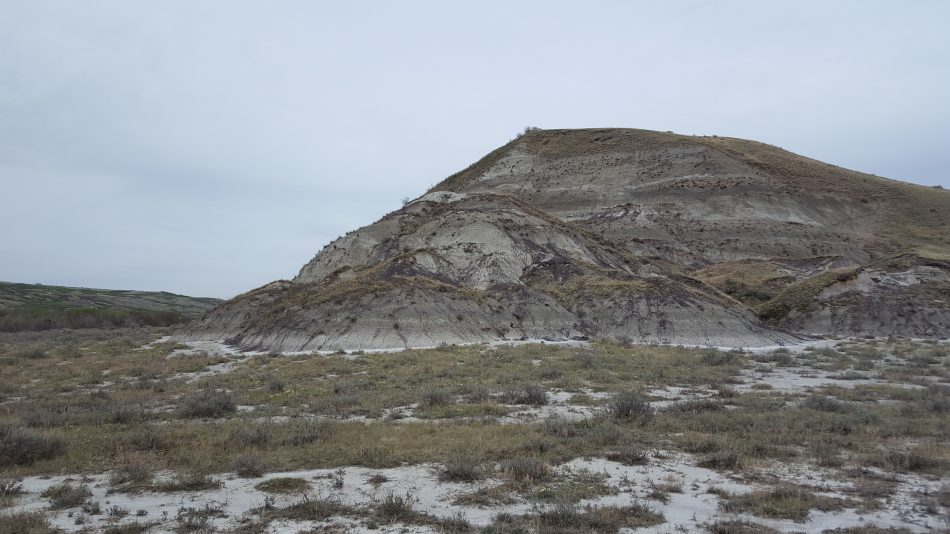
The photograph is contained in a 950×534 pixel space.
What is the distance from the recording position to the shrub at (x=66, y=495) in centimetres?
787

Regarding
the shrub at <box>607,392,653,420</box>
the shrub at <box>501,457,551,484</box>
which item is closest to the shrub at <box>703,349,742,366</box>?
the shrub at <box>607,392,653,420</box>

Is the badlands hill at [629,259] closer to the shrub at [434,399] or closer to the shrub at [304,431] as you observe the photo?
the shrub at [434,399]

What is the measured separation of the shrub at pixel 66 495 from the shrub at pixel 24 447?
2135 mm

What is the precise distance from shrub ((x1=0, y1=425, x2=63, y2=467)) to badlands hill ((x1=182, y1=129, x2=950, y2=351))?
778 inches

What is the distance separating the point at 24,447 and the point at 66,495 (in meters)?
2.99

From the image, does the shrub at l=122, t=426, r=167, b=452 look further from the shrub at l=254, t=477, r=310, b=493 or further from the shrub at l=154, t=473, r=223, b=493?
the shrub at l=254, t=477, r=310, b=493

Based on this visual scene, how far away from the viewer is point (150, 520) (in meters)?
7.34

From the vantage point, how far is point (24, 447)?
32.8 ft

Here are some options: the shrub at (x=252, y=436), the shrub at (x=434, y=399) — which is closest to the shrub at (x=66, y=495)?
the shrub at (x=252, y=436)

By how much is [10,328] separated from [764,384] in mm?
72927

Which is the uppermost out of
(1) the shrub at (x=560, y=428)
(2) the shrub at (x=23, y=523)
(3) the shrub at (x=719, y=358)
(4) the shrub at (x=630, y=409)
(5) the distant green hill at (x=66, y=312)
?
(5) the distant green hill at (x=66, y=312)

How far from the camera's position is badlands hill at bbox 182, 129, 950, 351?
1347 inches

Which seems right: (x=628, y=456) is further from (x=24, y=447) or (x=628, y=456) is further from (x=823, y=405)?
(x=24, y=447)

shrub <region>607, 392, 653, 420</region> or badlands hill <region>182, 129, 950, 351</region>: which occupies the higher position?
badlands hill <region>182, 129, 950, 351</region>
